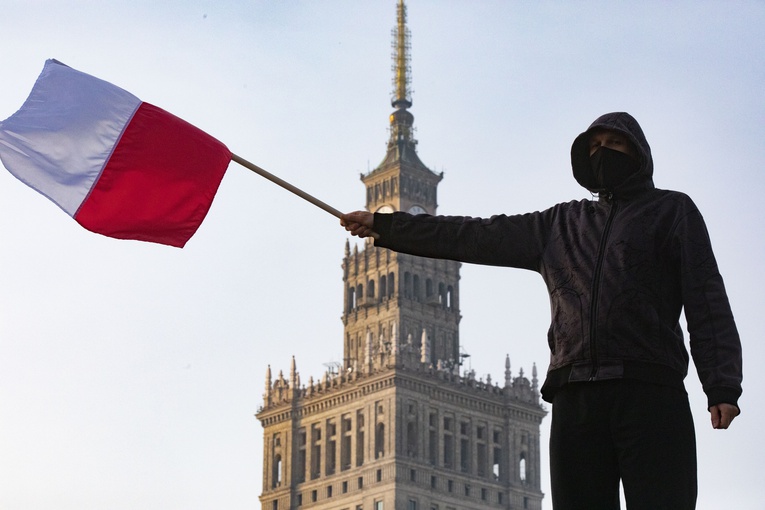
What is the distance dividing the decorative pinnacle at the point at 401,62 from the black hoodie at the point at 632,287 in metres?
96.5

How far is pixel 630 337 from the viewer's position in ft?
28.9

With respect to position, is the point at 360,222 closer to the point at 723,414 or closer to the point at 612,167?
the point at 612,167

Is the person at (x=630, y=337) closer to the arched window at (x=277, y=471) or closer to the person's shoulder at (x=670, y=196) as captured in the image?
the person's shoulder at (x=670, y=196)

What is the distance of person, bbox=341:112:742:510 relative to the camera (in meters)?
8.68

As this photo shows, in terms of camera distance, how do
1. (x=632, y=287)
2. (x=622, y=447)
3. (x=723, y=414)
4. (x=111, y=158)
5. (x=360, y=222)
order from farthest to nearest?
(x=111, y=158) → (x=360, y=222) → (x=632, y=287) → (x=622, y=447) → (x=723, y=414)

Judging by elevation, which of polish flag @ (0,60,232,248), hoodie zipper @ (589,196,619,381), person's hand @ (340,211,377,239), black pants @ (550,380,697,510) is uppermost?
polish flag @ (0,60,232,248)

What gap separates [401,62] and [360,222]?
97202 millimetres

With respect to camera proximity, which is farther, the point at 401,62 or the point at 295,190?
the point at 401,62

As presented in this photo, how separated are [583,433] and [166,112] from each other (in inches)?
166

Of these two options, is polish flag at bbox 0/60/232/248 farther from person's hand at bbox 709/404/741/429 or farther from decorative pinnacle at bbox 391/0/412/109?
decorative pinnacle at bbox 391/0/412/109

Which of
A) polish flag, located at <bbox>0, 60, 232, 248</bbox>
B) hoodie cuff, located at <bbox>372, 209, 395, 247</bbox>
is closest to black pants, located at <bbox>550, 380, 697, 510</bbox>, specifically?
hoodie cuff, located at <bbox>372, 209, 395, 247</bbox>

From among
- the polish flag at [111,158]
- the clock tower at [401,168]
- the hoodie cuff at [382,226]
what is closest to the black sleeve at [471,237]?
the hoodie cuff at [382,226]

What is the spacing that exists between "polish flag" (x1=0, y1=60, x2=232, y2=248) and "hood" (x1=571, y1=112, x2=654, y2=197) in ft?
9.50

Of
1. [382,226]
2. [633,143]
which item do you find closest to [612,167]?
[633,143]
